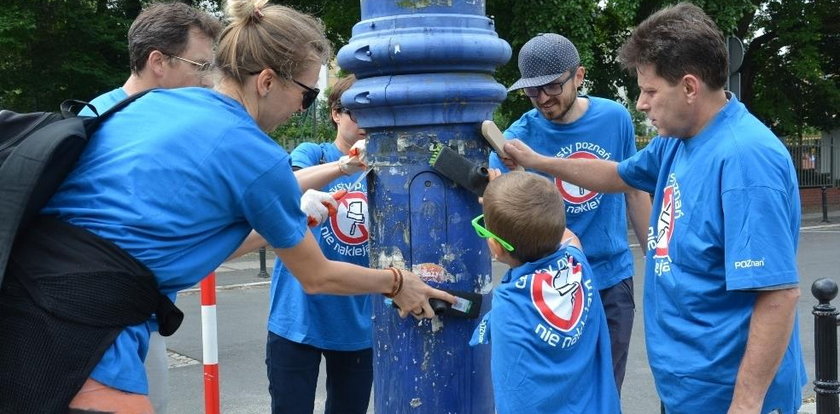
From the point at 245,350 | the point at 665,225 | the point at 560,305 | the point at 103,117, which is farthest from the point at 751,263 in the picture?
the point at 245,350

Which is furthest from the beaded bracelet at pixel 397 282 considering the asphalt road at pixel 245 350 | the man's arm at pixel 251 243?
the asphalt road at pixel 245 350

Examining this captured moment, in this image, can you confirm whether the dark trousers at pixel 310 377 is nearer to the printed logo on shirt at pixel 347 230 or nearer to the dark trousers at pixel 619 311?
the printed logo on shirt at pixel 347 230

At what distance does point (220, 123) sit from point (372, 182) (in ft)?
2.14

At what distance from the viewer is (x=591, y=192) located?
396 cm

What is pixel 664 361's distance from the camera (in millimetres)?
2496

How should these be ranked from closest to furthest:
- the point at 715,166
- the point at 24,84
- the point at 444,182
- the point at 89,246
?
the point at 89,246 < the point at 715,166 < the point at 444,182 < the point at 24,84

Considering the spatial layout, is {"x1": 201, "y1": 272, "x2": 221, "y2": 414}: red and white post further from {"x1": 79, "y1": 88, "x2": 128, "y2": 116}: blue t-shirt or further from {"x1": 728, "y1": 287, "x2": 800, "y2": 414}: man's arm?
{"x1": 728, "y1": 287, "x2": 800, "y2": 414}: man's arm

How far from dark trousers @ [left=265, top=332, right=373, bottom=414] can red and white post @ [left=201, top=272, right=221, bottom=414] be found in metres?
0.82

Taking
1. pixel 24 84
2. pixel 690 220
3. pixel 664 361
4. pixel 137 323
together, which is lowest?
pixel 664 361

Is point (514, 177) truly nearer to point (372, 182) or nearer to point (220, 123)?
point (372, 182)

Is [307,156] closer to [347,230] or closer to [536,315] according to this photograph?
[347,230]

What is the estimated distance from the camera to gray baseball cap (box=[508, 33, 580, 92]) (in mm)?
3842

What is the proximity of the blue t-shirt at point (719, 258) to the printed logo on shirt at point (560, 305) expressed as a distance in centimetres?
21

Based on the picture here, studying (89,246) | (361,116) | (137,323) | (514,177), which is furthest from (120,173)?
(514,177)
